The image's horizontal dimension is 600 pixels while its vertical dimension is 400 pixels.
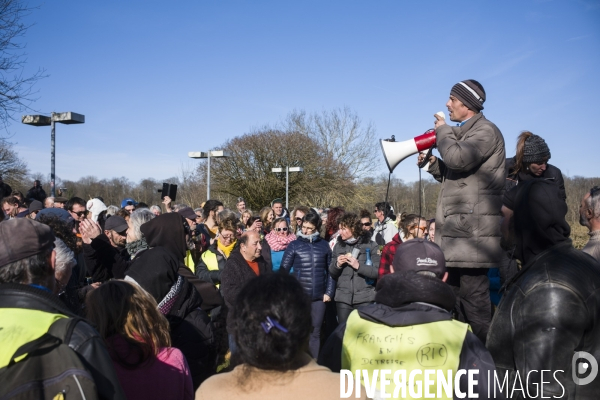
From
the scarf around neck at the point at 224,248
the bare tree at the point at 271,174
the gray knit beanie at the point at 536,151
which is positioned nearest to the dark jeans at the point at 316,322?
the scarf around neck at the point at 224,248

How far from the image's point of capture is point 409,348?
2.21 m

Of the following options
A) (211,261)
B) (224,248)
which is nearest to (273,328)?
(211,261)

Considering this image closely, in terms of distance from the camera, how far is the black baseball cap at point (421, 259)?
262 cm

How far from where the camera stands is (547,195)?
2600 millimetres

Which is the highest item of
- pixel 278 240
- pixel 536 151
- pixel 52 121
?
pixel 52 121

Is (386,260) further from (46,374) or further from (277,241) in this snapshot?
(46,374)

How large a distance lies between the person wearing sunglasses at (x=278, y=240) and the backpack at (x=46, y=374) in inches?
244

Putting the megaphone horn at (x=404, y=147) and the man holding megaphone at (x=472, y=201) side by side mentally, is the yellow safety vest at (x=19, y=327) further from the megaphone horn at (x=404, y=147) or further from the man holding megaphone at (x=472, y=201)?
the megaphone horn at (x=404, y=147)

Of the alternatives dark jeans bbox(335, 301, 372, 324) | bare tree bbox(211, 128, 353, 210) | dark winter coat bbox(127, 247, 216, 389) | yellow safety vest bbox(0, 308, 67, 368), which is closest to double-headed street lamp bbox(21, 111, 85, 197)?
dark jeans bbox(335, 301, 372, 324)

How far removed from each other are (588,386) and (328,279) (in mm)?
4794

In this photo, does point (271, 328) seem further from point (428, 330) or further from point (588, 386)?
point (588, 386)

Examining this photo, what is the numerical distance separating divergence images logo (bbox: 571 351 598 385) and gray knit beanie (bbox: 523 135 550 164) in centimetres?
198

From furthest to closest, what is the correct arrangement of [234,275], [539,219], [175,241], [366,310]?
[234,275] → [175,241] → [539,219] → [366,310]

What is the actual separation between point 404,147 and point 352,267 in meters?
2.70
